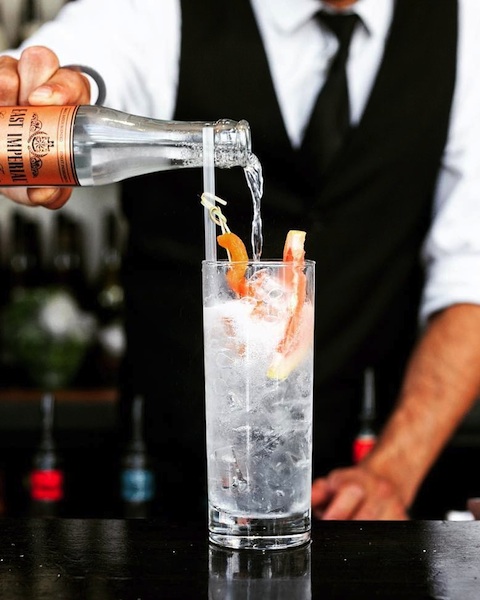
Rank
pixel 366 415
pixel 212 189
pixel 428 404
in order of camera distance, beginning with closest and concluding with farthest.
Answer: pixel 212 189
pixel 428 404
pixel 366 415

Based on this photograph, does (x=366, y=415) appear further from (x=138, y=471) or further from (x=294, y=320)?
(x=294, y=320)

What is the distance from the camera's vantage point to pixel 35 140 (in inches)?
42.3

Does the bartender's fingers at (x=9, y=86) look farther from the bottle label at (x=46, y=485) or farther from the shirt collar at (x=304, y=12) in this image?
the bottle label at (x=46, y=485)

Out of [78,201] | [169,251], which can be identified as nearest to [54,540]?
[169,251]

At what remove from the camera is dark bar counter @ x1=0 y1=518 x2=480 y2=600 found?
830 millimetres

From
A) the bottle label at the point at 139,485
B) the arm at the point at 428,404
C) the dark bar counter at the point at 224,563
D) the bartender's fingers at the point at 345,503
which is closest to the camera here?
the dark bar counter at the point at 224,563

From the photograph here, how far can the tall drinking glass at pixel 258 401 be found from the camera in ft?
3.09

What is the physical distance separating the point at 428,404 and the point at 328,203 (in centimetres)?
44

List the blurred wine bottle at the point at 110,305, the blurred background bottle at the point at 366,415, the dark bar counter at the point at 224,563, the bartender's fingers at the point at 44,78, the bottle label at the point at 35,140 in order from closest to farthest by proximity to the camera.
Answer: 1. the dark bar counter at the point at 224,563
2. the bottle label at the point at 35,140
3. the bartender's fingers at the point at 44,78
4. the blurred background bottle at the point at 366,415
5. the blurred wine bottle at the point at 110,305

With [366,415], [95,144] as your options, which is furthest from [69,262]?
[95,144]

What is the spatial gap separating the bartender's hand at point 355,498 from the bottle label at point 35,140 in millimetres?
659

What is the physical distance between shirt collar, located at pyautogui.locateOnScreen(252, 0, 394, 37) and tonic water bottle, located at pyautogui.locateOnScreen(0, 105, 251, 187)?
0.81 metres

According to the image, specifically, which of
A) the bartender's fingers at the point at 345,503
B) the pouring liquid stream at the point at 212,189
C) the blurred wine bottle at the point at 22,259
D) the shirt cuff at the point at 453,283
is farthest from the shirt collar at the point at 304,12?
the blurred wine bottle at the point at 22,259

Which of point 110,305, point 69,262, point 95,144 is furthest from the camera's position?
point 69,262
